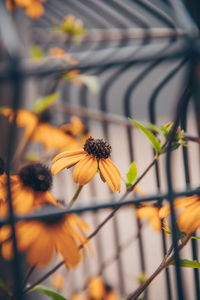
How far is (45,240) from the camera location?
34 centimetres

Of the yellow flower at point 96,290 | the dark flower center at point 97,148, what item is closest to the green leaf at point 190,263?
the dark flower center at point 97,148

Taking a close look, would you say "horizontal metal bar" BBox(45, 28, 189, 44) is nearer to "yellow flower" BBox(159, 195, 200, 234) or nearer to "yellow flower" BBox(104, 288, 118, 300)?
"yellow flower" BBox(159, 195, 200, 234)

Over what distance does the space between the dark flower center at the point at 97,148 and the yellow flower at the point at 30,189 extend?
0.07 m

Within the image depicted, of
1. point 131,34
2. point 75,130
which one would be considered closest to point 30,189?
point 75,130

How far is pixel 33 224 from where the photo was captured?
0.36 meters

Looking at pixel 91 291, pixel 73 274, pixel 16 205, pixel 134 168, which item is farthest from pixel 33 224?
pixel 73 274

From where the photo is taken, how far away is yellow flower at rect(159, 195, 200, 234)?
12.3 inches

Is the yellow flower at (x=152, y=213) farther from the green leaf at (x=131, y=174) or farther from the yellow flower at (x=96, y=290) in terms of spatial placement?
the yellow flower at (x=96, y=290)

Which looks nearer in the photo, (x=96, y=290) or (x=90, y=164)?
(x=90, y=164)

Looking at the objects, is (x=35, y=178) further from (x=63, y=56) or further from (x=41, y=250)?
(x=63, y=56)

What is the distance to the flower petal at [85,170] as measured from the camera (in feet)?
1.02

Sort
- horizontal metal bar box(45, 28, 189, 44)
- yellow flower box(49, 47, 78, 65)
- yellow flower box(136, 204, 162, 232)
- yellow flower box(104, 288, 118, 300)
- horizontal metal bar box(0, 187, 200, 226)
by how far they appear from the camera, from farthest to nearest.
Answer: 1. yellow flower box(104, 288, 118, 300)
2. horizontal metal bar box(45, 28, 189, 44)
3. yellow flower box(49, 47, 78, 65)
4. yellow flower box(136, 204, 162, 232)
5. horizontal metal bar box(0, 187, 200, 226)

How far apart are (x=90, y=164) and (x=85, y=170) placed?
2 centimetres

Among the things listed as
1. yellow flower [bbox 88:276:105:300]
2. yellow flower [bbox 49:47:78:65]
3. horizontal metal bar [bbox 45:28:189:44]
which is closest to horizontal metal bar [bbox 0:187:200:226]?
yellow flower [bbox 49:47:78:65]
